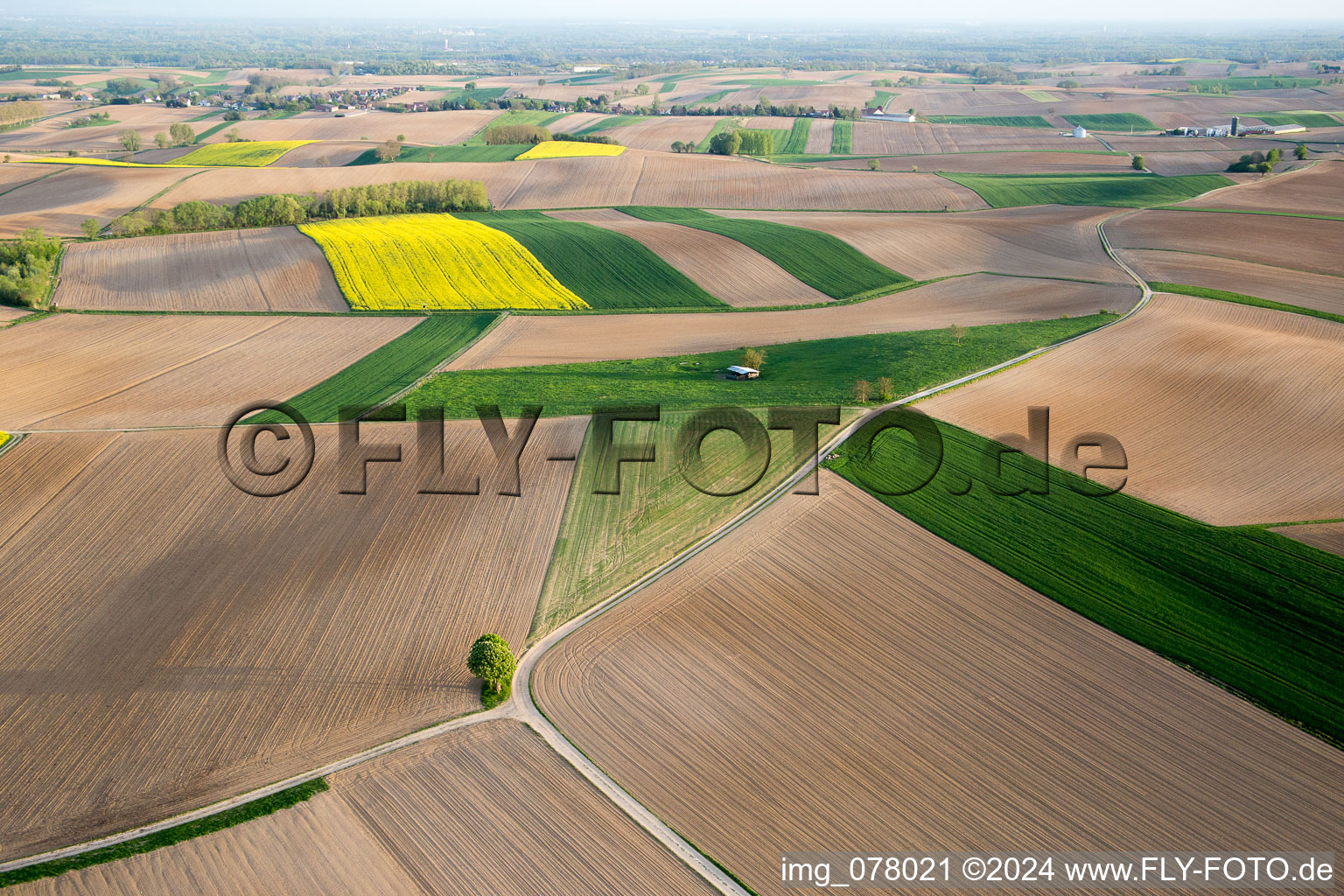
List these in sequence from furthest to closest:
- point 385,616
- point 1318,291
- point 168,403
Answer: point 1318,291
point 168,403
point 385,616

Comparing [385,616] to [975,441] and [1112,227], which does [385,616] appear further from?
[1112,227]

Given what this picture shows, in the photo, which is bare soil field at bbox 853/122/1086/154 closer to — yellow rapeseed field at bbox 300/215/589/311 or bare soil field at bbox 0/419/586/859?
yellow rapeseed field at bbox 300/215/589/311

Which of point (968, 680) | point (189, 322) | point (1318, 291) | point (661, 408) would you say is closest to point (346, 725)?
point (968, 680)

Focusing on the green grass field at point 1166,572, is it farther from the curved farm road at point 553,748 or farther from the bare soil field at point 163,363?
the bare soil field at point 163,363

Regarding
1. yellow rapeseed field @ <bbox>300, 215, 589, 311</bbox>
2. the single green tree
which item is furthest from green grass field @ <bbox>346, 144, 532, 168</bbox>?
the single green tree

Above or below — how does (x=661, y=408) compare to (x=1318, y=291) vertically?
below
